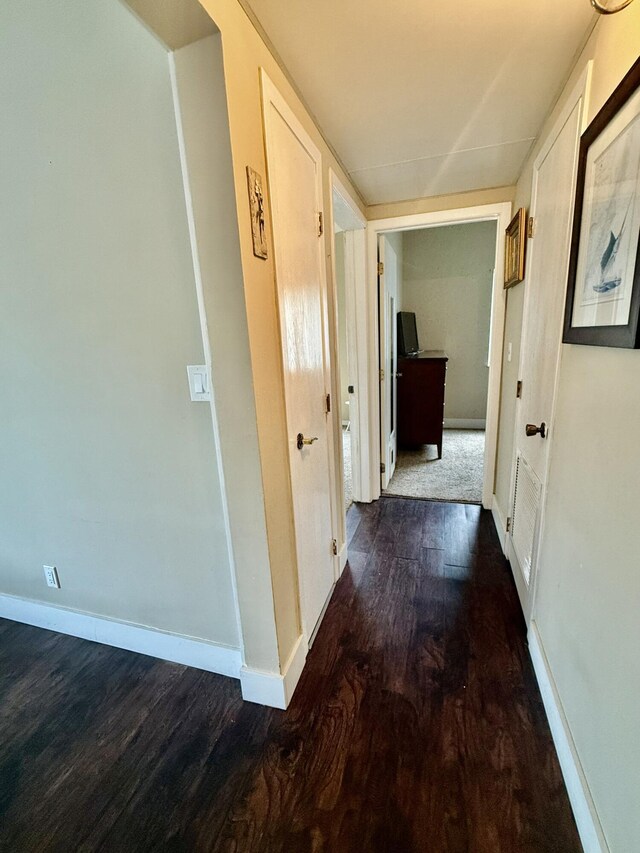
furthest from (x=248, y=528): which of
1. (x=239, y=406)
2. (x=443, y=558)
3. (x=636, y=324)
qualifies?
(x=443, y=558)

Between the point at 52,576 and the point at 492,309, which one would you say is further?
the point at 492,309

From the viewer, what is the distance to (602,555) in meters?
0.92

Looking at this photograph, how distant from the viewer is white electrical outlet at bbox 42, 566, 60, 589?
1639 millimetres

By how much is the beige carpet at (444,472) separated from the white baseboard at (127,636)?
191cm

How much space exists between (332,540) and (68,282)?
161 centimetres

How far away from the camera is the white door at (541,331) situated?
1.30m

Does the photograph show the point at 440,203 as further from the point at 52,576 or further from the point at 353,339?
the point at 52,576

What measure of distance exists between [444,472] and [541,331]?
2.10 m

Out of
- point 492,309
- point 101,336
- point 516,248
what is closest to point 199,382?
point 101,336

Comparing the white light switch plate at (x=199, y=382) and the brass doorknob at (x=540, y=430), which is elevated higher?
the white light switch plate at (x=199, y=382)

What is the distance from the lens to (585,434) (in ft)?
3.49

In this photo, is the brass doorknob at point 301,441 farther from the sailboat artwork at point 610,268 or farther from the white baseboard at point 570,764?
the white baseboard at point 570,764

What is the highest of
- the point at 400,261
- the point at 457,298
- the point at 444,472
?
the point at 400,261

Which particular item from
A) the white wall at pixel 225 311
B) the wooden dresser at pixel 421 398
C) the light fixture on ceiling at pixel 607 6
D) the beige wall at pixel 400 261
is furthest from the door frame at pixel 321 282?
the beige wall at pixel 400 261
